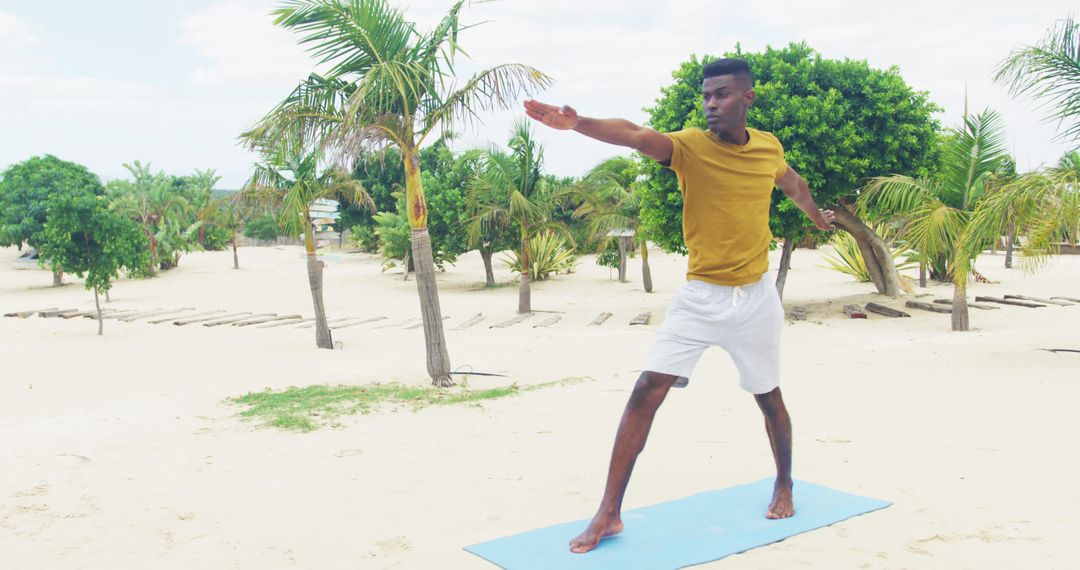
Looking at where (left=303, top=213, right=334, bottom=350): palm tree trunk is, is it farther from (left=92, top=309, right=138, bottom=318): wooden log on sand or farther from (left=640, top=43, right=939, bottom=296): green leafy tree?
(left=92, top=309, right=138, bottom=318): wooden log on sand

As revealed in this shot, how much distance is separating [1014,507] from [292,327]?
15.6 meters

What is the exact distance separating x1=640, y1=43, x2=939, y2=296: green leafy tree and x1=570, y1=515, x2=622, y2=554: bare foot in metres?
11.6

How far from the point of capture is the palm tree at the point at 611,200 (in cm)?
1981

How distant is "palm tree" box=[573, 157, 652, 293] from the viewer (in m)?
19.8

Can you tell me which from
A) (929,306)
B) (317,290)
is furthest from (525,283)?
(929,306)

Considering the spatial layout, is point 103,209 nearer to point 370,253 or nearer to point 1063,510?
point 1063,510

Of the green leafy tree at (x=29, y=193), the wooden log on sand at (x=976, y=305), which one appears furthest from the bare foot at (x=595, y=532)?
the green leafy tree at (x=29, y=193)

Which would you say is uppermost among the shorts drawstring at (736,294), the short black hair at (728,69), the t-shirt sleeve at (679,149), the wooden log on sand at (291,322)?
the short black hair at (728,69)

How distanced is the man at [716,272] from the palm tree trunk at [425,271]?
226 inches

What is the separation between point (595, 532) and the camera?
12.1ft

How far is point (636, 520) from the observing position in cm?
408

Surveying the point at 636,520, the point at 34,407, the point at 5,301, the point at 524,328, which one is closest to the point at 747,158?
the point at 636,520

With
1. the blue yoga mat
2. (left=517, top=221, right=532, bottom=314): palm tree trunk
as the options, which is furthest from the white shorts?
(left=517, top=221, right=532, bottom=314): palm tree trunk

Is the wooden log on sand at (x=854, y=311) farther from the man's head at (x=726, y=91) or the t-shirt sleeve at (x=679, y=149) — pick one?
the t-shirt sleeve at (x=679, y=149)
